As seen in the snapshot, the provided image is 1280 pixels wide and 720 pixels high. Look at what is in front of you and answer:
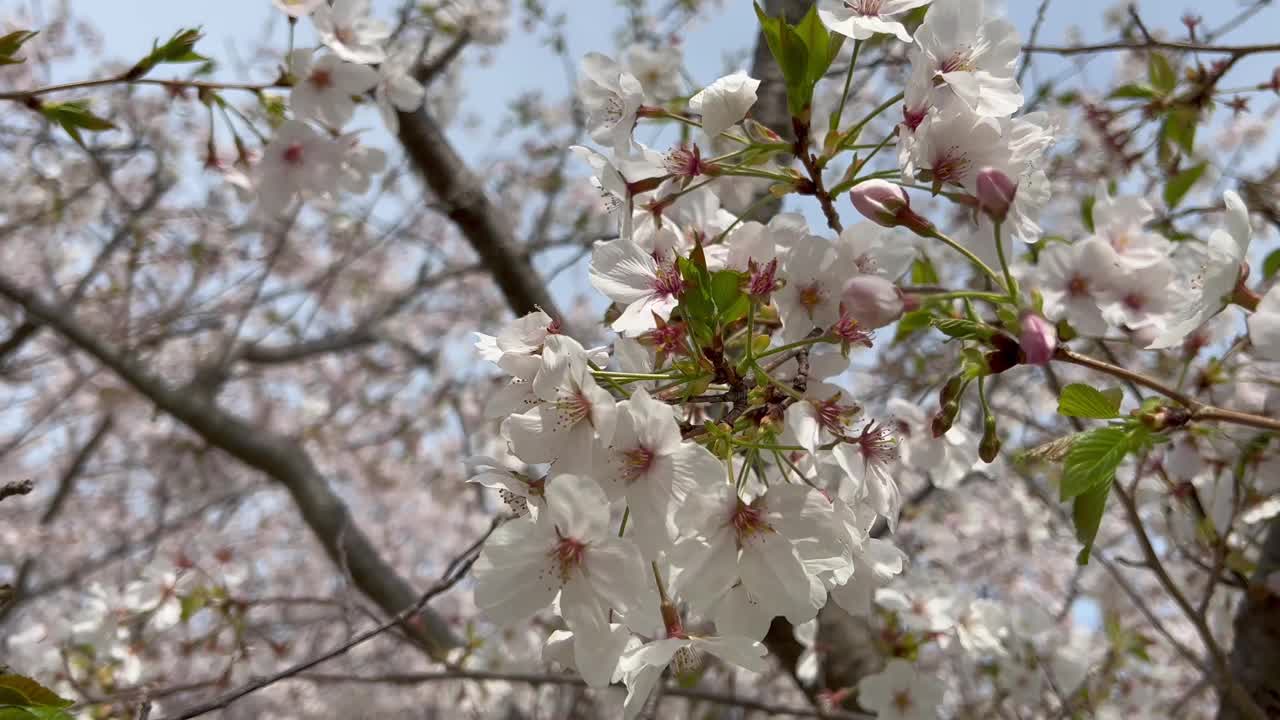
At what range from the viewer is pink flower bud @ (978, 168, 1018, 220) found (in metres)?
0.76

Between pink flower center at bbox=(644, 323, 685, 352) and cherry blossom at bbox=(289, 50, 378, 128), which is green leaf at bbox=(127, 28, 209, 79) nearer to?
cherry blossom at bbox=(289, 50, 378, 128)

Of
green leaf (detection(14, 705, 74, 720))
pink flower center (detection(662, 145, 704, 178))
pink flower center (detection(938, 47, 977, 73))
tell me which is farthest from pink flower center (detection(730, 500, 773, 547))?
green leaf (detection(14, 705, 74, 720))

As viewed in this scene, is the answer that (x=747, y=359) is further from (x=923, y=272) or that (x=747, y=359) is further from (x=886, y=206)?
(x=923, y=272)

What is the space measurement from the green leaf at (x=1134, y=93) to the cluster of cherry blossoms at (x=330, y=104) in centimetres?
163

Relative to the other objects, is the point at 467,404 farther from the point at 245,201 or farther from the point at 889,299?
the point at 889,299

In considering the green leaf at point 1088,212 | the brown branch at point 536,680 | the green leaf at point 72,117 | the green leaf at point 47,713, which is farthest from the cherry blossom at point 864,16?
the brown branch at point 536,680

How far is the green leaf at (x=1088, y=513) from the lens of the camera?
2.67 ft

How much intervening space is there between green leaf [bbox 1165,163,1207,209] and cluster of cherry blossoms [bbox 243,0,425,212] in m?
1.68

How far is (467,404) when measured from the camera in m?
5.27

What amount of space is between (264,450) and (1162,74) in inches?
115

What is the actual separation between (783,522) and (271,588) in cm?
747

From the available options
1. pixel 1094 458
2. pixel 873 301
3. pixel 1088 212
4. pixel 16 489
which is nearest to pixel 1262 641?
pixel 1088 212

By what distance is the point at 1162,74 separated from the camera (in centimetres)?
177

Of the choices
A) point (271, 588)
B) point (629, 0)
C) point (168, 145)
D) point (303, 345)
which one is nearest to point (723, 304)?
point (629, 0)
